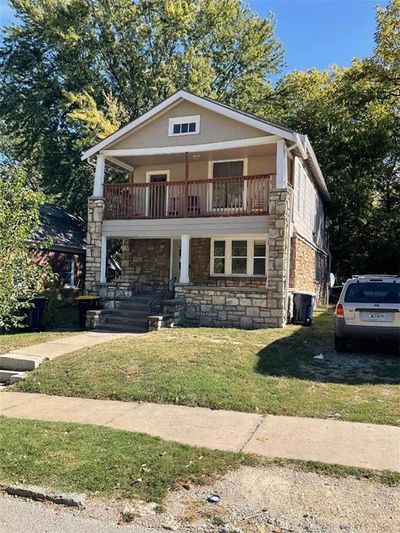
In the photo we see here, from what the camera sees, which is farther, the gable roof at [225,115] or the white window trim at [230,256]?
the white window trim at [230,256]

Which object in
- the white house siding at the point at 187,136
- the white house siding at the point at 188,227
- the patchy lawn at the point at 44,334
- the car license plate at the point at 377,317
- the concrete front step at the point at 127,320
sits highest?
the white house siding at the point at 187,136

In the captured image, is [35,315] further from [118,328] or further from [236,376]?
[236,376]

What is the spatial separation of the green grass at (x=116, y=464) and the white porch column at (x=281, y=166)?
10.00 meters

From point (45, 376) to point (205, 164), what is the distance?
10.7 meters

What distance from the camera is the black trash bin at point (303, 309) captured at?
14070mm

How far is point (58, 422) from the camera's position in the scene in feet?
19.7

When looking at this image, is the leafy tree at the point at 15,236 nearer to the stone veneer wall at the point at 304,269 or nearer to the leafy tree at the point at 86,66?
the stone veneer wall at the point at 304,269

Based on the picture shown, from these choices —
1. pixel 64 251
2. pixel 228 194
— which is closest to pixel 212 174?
pixel 228 194

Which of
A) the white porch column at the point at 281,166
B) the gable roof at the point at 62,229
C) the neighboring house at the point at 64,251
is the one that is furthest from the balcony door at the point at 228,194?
the gable roof at the point at 62,229

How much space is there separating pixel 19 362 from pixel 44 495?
214 inches

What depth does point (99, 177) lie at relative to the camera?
650 inches

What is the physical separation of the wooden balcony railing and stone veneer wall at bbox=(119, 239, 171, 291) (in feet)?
4.54

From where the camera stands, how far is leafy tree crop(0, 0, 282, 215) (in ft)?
80.0

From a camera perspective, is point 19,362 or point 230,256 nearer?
point 19,362
